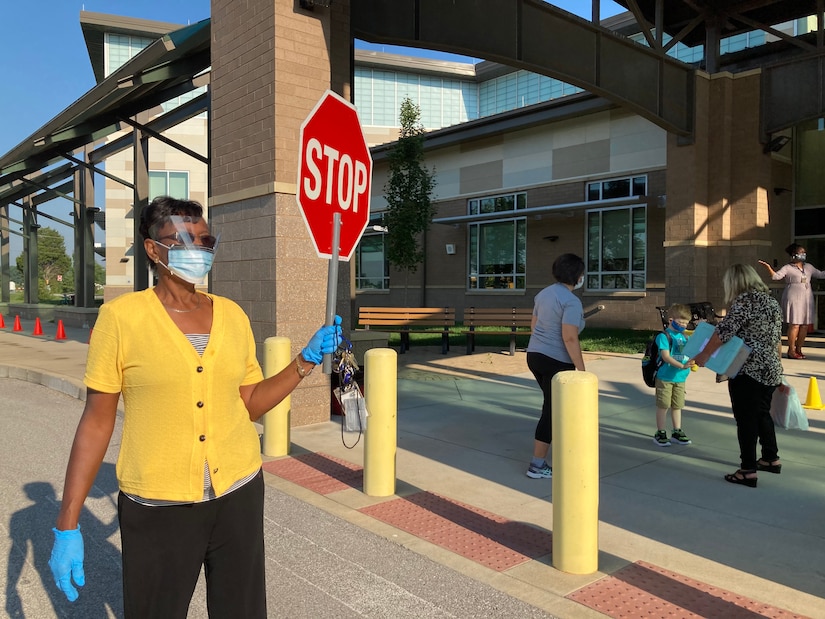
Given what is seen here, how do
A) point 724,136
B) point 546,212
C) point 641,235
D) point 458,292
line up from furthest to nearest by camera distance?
1. point 458,292
2. point 546,212
3. point 641,235
4. point 724,136

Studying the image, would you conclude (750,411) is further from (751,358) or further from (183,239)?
(183,239)

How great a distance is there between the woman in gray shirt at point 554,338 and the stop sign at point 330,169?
75.5 inches

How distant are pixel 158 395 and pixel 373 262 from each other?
25.2 meters

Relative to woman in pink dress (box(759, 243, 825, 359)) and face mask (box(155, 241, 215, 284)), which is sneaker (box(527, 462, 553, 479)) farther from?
woman in pink dress (box(759, 243, 825, 359))

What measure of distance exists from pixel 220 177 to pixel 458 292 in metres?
15.5

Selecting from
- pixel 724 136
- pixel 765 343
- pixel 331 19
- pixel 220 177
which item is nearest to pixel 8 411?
pixel 220 177

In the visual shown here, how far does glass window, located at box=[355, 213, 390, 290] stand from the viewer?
1041 inches

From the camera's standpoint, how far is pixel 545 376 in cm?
556

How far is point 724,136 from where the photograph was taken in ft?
48.4

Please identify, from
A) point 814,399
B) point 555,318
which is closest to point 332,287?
point 555,318

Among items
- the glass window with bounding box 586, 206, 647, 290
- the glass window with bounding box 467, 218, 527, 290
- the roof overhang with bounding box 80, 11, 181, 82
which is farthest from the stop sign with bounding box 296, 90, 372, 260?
the roof overhang with bounding box 80, 11, 181, 82

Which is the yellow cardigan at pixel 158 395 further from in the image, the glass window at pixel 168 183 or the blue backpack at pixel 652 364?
the glass window at pixel 168 183

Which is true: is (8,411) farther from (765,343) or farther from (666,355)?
(765,343)

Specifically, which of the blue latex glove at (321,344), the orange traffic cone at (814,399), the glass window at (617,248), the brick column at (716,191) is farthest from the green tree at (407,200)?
the blue latex glove at (321,344)
